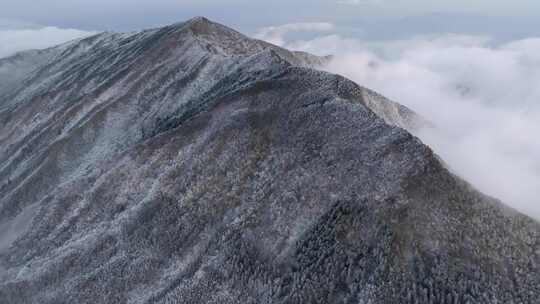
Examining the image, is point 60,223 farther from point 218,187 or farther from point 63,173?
point 218,187

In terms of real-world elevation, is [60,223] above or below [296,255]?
below

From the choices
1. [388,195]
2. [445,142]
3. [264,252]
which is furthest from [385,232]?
[445,142]

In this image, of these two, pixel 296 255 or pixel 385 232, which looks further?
pixel 296 255

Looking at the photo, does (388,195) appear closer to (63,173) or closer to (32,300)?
(32,300)

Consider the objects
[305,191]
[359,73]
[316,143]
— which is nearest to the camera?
[305,191]

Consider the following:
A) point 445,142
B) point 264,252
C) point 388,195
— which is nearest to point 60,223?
point 264,252

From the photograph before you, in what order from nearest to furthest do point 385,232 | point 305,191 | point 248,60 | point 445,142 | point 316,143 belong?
point 385,232 → point 305,191 → point 316,143 → point 445,142 → point 248,60

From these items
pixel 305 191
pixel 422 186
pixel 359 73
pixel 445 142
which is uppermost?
pixel 422 186
